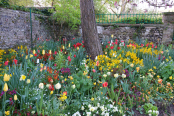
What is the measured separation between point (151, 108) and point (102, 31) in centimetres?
557

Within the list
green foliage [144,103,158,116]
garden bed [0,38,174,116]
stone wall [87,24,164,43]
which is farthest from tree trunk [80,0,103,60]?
stone wall [87,24,164,43]

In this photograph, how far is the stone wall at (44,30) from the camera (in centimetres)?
478

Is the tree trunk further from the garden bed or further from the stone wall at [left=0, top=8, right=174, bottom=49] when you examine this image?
the stone wall at [left=0, top=8, right=174, bottom=49]

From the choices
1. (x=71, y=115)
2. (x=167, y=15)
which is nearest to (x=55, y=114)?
(x=71, y=115)

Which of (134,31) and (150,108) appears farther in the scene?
(134,31)

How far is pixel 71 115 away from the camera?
2.19 metres

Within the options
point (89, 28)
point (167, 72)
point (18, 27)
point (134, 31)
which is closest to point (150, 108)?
point (167, 72)

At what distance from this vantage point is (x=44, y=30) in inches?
263

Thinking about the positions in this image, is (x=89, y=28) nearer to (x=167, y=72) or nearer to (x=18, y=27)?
(x=167, y=72)

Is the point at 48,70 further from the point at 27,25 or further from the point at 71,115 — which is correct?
the point at 27,25

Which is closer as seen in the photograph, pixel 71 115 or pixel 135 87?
pixel 71 115

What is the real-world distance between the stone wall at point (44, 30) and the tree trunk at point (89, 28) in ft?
6.93

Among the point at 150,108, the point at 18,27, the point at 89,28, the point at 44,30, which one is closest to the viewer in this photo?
the point at 150,108

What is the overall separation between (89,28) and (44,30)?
3187 mm
